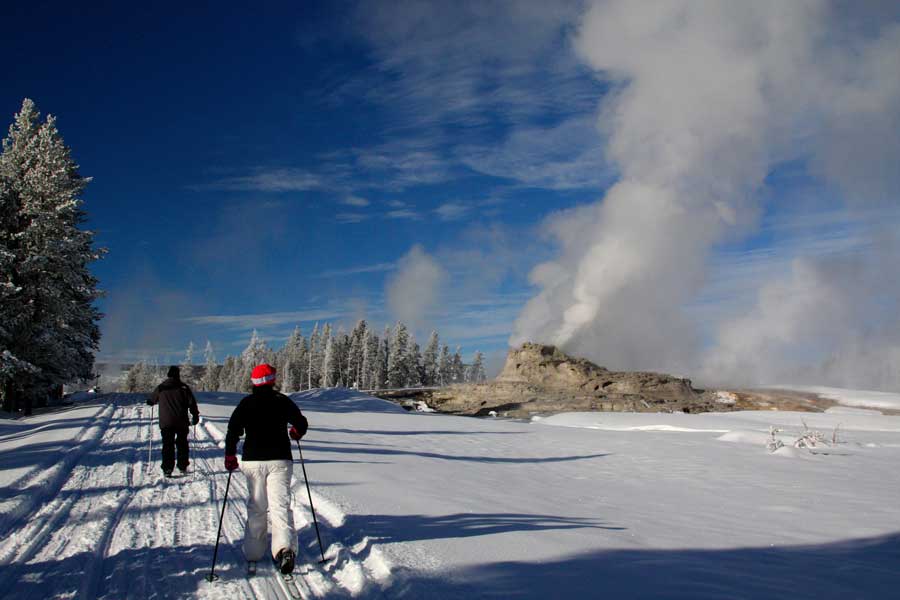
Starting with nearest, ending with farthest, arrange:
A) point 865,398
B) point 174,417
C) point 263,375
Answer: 1. point 263,375
2. point 174,417
3. point 865,398

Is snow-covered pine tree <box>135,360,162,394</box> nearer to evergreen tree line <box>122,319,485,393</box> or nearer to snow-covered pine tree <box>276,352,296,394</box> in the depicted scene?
evergreen tree line <box>122,319,485,393</box>

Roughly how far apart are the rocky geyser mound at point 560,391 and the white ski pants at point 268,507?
39023 mm

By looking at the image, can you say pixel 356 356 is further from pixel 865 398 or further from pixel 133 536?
pixel 133 536

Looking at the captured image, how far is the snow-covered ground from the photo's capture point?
501 centimetres

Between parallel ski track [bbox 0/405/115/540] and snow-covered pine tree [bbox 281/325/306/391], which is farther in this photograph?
snow-covered pine tree [bbox 281/325/306/391]

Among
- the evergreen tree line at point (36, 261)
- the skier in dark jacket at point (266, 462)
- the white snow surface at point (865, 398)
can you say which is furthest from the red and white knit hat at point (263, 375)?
the white snow surface at point (865, 398)

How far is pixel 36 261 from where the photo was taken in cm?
2392

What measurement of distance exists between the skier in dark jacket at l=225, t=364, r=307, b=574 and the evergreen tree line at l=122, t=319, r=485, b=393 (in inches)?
3033

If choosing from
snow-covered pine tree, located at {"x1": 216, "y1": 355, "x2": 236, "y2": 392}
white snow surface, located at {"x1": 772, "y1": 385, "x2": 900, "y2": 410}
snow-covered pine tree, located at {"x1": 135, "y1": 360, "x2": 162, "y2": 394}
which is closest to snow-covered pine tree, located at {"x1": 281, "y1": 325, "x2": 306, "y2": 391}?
snow-covered pine tree, located at {"x1": 216, "y1": 355, "x2": 236, "y2": 392}

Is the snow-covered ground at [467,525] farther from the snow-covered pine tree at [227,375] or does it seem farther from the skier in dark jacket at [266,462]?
the snow-covered pine tree at [227,375]

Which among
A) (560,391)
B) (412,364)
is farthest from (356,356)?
(560,391)

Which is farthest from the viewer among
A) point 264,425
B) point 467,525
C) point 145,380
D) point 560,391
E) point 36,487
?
point 145,380

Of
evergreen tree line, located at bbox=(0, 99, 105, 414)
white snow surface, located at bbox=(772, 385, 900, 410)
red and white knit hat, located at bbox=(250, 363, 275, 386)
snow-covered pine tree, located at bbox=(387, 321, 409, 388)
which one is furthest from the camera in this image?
snow-covered pine tree, located at bbox=(387, 321, 409, 388)

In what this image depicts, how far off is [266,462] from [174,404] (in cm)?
583
